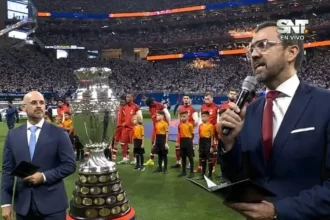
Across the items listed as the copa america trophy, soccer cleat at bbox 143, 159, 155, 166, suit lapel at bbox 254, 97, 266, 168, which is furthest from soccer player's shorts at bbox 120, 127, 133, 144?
suit lapel at bbox 254, 97, 266, 168

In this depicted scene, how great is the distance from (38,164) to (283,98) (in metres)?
2.46

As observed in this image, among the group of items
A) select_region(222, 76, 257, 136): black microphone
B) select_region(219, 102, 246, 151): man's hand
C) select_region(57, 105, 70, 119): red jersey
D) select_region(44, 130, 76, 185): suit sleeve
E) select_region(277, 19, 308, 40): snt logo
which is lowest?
select_region(44, 130, 76, 185): suit sleeve

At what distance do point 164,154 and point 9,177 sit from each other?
19.2ft

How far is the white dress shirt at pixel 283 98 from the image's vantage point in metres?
1.93

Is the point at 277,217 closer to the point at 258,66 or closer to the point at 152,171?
the point at 258,66

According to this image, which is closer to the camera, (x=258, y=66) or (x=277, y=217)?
(x=277, y=217)

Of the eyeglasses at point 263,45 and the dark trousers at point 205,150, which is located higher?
the eyeglasses at point 263,45

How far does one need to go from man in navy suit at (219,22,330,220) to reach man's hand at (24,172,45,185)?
192 centimetres

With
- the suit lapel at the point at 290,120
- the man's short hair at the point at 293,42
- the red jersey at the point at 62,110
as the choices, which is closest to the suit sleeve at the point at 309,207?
the suit lapel at the point at 290,120

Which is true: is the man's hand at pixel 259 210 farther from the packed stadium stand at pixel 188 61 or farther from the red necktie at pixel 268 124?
the packed stadium stand at pixel 188 61

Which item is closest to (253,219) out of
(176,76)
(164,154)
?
(164,154)

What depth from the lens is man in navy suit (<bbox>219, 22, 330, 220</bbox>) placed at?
162 centimetres

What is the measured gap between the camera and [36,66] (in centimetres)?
4397

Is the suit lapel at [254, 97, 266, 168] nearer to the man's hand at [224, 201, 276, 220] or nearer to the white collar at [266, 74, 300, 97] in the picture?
the white collar at [266, 74, 300, 97]
